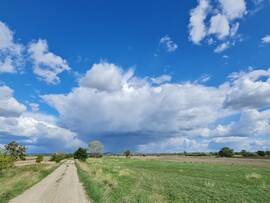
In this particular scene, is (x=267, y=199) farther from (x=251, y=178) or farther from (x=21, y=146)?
(x=21, y=146)

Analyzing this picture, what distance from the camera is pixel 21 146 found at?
264 feet

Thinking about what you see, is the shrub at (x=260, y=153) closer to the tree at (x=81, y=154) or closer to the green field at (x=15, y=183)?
the tree at (x=81, y=154)

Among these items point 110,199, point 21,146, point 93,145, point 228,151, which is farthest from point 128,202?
point 93,145

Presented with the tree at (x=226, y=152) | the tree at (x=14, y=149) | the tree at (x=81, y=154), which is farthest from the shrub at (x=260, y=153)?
the tree at (x=14, y=149)

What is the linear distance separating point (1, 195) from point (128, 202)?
11099mm

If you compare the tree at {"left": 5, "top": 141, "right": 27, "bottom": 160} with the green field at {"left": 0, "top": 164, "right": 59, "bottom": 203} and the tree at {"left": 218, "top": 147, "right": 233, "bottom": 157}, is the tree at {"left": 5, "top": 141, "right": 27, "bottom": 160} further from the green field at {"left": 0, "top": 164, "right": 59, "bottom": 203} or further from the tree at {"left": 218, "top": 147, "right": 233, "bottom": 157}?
the tree at {"left": 218, "top": 147, "right": 233, "bottom": 157}

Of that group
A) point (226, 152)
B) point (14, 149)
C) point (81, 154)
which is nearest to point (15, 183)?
point (14, 149)

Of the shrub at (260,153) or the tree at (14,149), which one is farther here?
the shrub at (260,153)

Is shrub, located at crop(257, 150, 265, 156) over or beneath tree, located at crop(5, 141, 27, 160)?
over

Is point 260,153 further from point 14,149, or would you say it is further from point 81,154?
point 14,149

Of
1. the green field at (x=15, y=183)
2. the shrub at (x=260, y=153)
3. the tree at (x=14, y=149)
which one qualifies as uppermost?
the shrub at (x=260, y=153)

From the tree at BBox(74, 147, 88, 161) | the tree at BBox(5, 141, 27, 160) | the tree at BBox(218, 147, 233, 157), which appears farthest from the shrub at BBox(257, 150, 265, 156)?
the tree at BBox(5, 141, 27, 160)

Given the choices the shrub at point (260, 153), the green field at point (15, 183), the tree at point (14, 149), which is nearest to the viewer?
the green field at point (15, 183)

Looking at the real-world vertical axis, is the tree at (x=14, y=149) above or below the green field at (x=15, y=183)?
above
